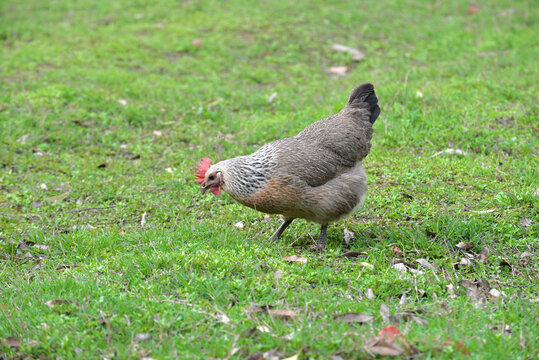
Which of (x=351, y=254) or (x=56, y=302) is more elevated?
(x=56, y=302)

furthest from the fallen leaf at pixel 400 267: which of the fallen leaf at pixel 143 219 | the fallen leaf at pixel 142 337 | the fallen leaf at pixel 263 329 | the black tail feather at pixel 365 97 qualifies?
the fallen leaf at pixel 143 219

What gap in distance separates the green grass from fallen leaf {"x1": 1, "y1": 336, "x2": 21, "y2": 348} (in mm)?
33

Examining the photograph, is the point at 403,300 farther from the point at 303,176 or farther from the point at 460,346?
the point at 303,176

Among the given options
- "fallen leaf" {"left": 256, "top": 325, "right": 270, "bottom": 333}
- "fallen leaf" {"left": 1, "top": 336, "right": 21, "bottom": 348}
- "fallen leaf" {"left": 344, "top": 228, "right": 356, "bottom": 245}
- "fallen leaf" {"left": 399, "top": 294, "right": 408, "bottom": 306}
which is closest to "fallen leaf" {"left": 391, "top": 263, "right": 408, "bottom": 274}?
"fallen leaf" {"left": 399, "top": 294, "right": 408, "bottom": 306}

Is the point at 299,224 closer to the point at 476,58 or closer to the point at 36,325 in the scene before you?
the point at 36,325

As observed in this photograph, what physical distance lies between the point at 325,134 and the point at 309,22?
22.6ft

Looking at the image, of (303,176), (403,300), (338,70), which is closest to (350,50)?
(338,70)

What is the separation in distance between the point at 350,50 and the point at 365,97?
5033mm

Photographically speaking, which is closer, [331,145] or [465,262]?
[465,262]

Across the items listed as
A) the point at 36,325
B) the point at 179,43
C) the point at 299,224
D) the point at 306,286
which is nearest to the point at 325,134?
the point at 299,224

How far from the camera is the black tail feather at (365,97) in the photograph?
6.04m

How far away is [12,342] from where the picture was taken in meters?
3.69

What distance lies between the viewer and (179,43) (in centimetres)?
1109

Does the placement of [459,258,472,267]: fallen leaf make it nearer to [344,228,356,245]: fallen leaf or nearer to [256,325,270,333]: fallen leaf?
[344,228,356,245]: fallen leaf
